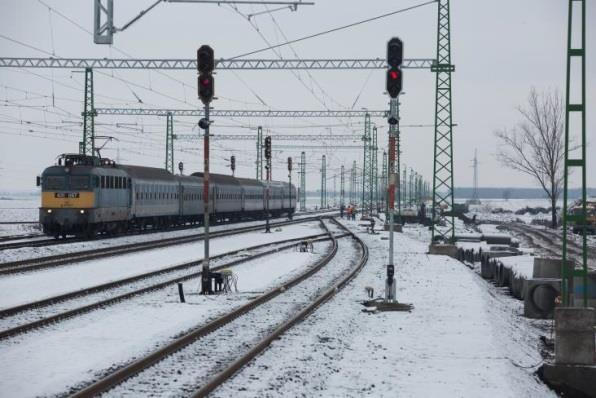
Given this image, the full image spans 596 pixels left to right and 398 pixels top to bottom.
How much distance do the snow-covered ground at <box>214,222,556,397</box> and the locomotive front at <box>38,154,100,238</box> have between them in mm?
19591

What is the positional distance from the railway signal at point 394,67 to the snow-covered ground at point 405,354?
14.7 feet

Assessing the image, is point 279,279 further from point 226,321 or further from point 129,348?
point 129,348

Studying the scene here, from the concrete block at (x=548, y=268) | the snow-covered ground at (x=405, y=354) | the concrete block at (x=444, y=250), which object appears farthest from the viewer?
the concrete block at (x=444, y=250)

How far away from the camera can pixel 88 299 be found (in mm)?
17453

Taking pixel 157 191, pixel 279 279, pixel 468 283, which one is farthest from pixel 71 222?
pixel 468 283

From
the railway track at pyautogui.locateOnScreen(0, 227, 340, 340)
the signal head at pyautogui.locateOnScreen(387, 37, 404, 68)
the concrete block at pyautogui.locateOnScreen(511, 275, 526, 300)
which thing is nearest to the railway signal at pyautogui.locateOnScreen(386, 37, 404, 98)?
the signal head at pyautogui.locateOnScreen(387, 37, 404, 68)

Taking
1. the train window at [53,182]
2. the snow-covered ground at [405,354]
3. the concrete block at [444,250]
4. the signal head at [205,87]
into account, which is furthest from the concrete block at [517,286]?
the train window at [53,182]

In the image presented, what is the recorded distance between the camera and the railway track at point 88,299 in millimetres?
14164

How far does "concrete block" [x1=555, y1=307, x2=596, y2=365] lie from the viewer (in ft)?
37.6

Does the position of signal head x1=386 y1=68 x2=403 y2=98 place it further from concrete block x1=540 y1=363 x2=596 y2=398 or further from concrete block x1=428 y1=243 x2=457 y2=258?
concrete block x1=428 y1=243 x2=457 y2=258

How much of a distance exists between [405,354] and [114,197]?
29.2 metres

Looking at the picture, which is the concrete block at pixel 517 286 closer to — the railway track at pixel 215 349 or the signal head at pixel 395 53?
the railway track at pixel 215 349

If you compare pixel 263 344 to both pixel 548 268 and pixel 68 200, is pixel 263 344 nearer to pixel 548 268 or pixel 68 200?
pixel 548 268

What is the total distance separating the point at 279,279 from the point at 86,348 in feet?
35.4
